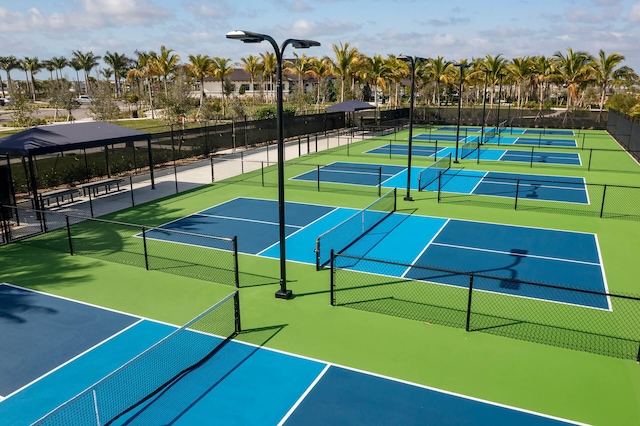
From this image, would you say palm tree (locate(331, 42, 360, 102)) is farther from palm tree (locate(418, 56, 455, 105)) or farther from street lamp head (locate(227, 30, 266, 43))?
street lamp head (locate(227, 30, 266, 43))

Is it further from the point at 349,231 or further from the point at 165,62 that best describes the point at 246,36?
the point at 165,62

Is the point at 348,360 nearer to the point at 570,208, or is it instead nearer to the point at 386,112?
the point at 570,208

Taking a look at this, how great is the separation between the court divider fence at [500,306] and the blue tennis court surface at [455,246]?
236 mm

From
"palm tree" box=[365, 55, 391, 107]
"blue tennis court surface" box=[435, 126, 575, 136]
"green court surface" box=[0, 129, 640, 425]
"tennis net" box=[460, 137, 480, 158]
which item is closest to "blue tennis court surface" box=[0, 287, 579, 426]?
"green court surface" box=[0, 129, 640, 425]

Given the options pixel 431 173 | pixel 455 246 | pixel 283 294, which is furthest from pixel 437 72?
pixel 283 294

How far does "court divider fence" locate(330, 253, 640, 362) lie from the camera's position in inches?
434

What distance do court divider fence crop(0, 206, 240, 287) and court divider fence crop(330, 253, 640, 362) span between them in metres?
3.76

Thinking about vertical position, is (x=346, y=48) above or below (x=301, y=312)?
above

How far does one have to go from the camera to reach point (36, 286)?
45.7 feet

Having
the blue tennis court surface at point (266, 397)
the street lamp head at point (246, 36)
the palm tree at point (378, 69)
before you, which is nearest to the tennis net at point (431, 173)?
the street lamp head at point (246, 36)

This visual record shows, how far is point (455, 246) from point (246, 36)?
9.99m

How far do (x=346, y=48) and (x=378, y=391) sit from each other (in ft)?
173

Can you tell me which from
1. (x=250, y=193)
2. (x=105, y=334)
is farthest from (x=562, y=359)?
(x=250, y=193)

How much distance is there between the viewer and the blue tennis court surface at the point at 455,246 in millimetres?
14555
